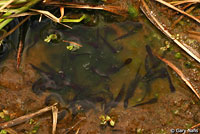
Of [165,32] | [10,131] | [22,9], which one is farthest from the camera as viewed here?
[165,32]

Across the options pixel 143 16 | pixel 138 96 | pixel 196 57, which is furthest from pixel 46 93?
pixel 196 57

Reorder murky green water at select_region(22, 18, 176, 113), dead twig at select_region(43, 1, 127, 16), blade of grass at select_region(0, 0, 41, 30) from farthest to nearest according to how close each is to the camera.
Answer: murky green water at select_region(22, 18, 176, 113) < dead twig at select_region(43, 1, 127, 16) < blade of grass at select_region(0, 0, 41, 30)

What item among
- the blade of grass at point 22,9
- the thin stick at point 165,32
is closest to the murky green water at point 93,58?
the thin stick at point 165,32

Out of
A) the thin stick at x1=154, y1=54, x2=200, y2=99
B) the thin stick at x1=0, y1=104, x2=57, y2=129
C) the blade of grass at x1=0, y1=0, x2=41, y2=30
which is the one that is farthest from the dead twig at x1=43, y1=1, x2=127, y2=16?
the thin stick at x1=0, y1=104, x2=57, y2=129

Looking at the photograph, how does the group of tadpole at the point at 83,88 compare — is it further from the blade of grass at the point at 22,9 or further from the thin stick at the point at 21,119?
the blade of grass at the point at 22,9

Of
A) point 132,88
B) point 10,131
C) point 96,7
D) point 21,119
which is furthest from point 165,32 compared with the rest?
point 10,131

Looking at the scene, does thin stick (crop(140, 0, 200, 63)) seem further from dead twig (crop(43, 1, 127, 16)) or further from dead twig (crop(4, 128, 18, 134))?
dead twig (crop(4, 128, 18, 134))

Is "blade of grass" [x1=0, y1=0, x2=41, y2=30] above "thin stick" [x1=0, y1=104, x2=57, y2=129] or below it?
above

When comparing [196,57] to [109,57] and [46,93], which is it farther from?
[46,93]

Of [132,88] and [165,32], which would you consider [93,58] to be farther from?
[165,32]
